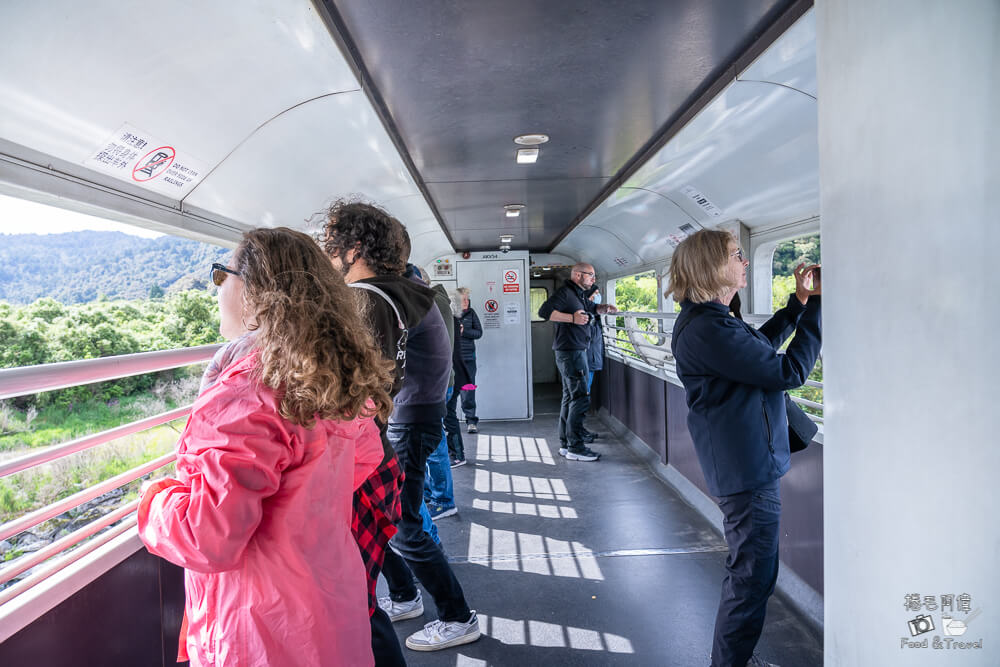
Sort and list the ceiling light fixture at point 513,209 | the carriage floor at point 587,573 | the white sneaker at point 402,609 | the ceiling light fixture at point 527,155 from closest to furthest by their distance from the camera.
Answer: the carriage floor at point 587,573
the white sneaker at point 402,609
the ceiling light fixture at point 527,155
the ceiling light fixture at point 513,209

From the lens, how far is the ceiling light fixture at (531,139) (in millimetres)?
4121

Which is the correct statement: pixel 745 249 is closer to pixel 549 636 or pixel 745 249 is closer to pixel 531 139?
pixel 531 139

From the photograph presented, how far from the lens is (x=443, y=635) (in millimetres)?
3209

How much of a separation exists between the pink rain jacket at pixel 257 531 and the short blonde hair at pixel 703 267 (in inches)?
62.9

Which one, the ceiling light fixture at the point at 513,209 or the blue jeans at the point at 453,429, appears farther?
the ceiling light fixture at the point at 513,209

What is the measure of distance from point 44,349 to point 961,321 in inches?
407

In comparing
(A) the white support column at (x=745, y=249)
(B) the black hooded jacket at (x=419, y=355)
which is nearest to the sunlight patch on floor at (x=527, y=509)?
(A) the white support column at (x=745, y=249)

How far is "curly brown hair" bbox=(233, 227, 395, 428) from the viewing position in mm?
1326

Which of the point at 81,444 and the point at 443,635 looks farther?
the point at 443,635

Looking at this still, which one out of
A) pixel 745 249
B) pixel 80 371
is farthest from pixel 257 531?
pixel 745 249

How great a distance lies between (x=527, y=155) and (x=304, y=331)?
139 inches

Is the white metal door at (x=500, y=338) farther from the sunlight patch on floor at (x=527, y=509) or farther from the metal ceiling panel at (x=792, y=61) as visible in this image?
the metal ceiling panel at (x=792, y=61)

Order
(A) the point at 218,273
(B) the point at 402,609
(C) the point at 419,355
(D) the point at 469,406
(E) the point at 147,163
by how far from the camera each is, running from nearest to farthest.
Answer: (A) the point at 218,273 < (E) the point at 147,163 < (C) the point at 419,355 < (B) the point at 402,609 < (D) the point at 469,406

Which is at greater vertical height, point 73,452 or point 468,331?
point 468,331
